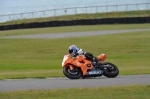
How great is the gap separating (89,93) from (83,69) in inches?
162

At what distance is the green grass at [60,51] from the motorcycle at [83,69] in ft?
19.0

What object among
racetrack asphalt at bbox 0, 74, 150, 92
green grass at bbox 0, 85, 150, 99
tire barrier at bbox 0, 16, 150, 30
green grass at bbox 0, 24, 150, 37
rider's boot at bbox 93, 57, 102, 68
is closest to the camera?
green grass at bbox 0, 85, 150, 99

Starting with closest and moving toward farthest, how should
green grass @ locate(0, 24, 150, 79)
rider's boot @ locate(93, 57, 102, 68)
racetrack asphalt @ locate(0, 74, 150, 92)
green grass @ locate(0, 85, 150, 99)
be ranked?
green grass @ locate(0, 85, 150, 99) < racetrack asphalt @ locate(0, 74, 150, 92) < rider's boot @ locate(93, 57, 102, 68) < green grass @ locate(0, 24, 150, 79)

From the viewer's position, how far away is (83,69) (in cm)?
1577

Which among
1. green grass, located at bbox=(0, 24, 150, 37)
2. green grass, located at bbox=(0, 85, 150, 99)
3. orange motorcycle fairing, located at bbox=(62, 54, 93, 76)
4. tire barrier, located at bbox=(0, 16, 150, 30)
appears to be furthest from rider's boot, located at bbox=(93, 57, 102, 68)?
tire barrier, located at bbox=(0, 16, 150, 30)

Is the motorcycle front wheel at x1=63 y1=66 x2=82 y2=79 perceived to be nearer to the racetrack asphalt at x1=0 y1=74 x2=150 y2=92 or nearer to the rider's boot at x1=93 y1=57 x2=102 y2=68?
the racetrack asphalt at x1=0 y1=74 x2=150 y2=92

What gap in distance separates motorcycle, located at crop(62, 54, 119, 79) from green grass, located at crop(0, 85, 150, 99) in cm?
333

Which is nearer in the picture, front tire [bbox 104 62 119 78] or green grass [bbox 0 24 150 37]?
front tire [bbox 104 62 119 78]

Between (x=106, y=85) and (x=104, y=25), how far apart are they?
36.7m

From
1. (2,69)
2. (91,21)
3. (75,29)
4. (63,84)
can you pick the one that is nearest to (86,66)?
(63,84)

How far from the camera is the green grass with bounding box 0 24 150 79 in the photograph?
23.9 meters

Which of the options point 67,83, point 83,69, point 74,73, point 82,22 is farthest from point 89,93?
point 82,22

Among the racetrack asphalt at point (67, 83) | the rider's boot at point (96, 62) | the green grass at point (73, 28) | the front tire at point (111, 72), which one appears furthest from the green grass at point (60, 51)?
the racetrack asphalt at point (67, 83)

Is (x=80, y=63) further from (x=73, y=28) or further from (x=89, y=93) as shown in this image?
(x=73, y=28)
